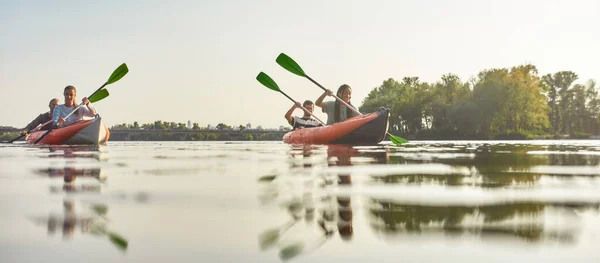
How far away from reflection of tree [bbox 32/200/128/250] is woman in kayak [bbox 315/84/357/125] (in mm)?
14686

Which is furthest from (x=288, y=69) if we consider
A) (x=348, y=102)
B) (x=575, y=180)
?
(x=575, y=180)

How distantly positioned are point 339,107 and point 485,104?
156 ft

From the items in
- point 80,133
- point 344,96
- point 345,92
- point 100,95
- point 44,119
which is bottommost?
point 80,133

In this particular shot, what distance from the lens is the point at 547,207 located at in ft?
10.2

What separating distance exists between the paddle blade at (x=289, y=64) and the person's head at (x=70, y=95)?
265 inches

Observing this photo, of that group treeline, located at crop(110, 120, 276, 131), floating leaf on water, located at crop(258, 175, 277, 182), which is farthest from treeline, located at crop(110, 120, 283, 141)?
floating leaf on water, located at crop(258, 175, 277, 182)

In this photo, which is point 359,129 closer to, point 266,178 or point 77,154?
point 77,154

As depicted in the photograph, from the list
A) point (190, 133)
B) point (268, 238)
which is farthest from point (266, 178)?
point (190, 133)

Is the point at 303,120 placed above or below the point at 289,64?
below

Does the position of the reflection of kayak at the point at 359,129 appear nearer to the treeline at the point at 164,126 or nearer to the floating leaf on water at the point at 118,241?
the floating leaf on water at the point at 118,241

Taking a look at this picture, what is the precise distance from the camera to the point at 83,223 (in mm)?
2557

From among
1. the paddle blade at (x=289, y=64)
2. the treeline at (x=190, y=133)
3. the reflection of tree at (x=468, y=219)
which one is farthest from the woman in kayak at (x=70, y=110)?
the treeline at (x=190, y=133)

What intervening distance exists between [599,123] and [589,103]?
3.91 metres

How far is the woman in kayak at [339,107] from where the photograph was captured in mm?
18067
